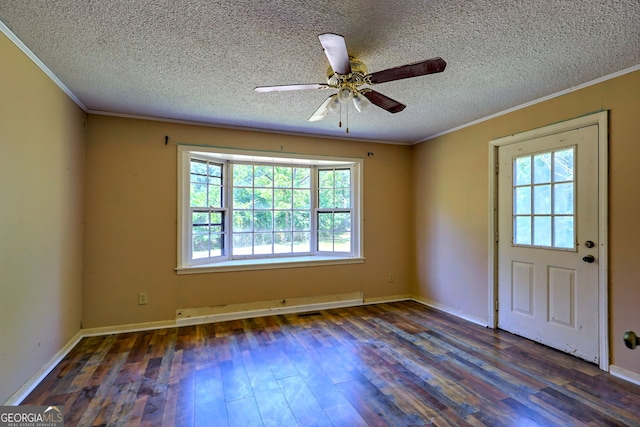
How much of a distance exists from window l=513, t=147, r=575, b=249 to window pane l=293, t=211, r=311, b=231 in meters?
2.55

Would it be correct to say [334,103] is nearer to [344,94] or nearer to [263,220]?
[344,94]

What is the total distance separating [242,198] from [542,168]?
134 inches

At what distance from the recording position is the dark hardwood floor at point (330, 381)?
193cm

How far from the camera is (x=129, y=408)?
2004mm

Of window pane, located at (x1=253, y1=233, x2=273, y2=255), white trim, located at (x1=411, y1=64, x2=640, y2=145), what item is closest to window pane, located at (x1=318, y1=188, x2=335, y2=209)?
window pane, located at (x1=253, y1=233, x2=273, y2=255)

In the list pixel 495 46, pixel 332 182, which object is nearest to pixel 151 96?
pixel 332 182

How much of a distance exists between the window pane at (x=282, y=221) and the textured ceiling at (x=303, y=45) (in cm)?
166

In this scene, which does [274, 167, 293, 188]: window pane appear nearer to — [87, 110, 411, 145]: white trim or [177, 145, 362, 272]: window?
[177, 145, 362, 272]: window

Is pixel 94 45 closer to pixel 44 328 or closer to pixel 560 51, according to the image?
pixel 44 328

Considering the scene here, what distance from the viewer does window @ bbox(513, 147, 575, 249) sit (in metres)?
2.78

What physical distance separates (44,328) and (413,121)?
3988 millimetres

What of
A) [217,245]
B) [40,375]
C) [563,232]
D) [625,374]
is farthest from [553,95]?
[40,375]

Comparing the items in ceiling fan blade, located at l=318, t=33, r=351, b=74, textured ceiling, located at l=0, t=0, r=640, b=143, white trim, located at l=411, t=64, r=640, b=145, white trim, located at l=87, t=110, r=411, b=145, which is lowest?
ceiling fan blade, located at l=318, t=33, r=351, b=74

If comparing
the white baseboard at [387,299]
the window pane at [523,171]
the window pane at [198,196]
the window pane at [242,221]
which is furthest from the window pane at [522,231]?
the window pane at [198,196]
